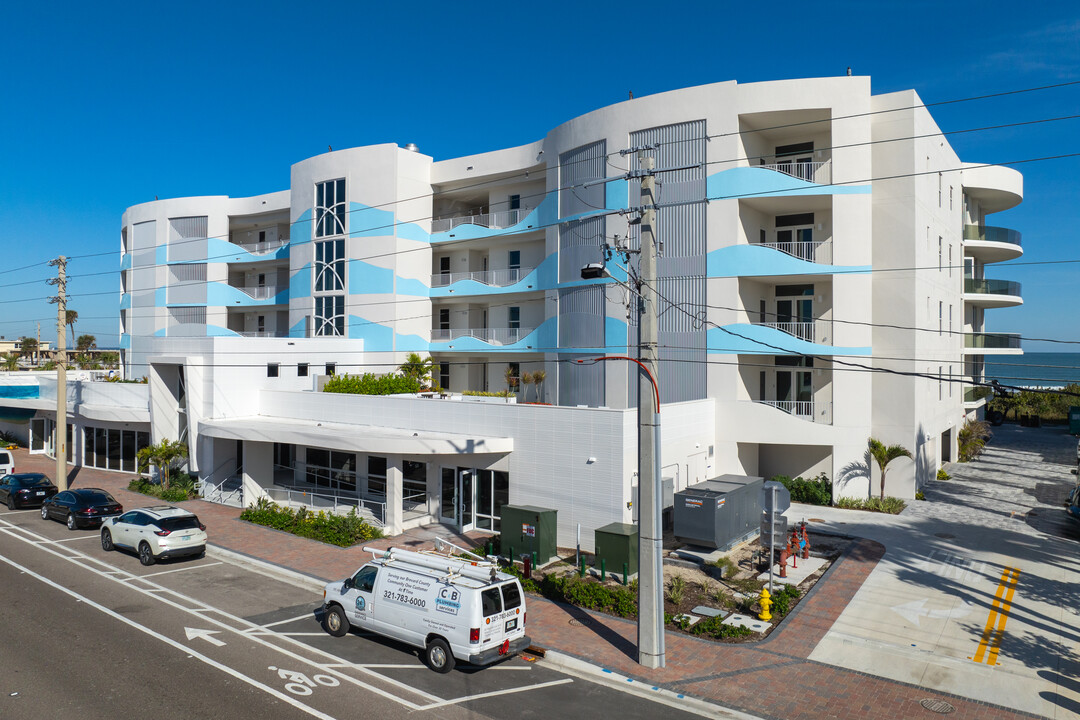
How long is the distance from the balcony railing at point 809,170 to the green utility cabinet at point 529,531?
708 inches

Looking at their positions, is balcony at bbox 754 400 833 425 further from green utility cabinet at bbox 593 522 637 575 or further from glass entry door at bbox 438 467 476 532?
glass entry door at bbox 438 467 476 532

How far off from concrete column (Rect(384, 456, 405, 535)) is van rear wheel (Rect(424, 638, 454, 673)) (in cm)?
1006

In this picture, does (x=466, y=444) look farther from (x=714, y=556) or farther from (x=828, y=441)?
(x=828, y=441)

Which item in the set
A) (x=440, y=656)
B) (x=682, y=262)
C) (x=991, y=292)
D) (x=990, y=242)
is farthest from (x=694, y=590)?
(x=991, y=292)

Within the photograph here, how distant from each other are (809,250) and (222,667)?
25.8 meters

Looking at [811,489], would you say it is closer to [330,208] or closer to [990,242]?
[990,242]

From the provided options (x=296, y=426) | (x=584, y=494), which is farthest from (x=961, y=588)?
(x=296, y=426)

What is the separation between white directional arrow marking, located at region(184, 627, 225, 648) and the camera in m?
13.8

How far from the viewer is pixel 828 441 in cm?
2719

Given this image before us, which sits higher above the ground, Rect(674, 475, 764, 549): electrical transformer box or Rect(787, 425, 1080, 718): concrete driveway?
Rect(674, 475, 764, 549): electrical transformer box

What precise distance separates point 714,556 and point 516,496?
650 cm

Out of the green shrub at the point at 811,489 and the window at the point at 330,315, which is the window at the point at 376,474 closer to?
the green shrub at the point at 811,489

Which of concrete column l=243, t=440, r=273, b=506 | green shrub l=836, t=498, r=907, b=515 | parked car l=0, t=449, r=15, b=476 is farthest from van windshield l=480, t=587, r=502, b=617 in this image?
parked car l=0, t=449, r=15, b=476

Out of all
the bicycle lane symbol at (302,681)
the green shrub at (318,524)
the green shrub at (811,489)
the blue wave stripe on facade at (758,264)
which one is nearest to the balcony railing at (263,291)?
the green shrub at (318,524)
